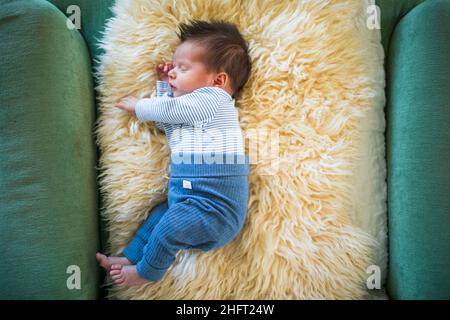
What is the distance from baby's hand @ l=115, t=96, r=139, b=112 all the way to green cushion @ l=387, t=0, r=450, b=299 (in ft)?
Result: 2.47

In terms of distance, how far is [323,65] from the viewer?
104 cm

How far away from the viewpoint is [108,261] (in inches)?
40.7

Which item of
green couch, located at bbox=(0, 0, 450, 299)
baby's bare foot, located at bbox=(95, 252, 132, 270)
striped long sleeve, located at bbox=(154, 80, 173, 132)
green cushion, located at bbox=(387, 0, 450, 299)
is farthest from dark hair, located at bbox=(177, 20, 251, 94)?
baby's bare foot, located at bbox=(95, 252, 132, 270)

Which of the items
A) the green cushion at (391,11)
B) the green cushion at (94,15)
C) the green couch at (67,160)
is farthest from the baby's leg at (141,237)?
the green cushion at (391,11)

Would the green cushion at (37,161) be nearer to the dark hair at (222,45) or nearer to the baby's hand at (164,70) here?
the baby's hand at (164,70)

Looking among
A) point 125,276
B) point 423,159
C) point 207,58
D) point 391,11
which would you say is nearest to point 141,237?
point 125,276

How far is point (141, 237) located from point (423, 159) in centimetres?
80

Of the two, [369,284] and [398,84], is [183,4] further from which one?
[369,284]

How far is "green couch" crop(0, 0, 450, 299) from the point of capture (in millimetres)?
909

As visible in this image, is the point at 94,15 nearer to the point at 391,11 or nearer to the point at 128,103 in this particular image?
the point at 128,103

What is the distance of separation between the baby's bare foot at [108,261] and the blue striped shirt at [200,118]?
345 mm

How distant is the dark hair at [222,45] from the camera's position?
3.26 feet

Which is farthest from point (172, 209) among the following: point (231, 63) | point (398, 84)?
point (398, 84)

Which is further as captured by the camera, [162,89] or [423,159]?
[162,89]
